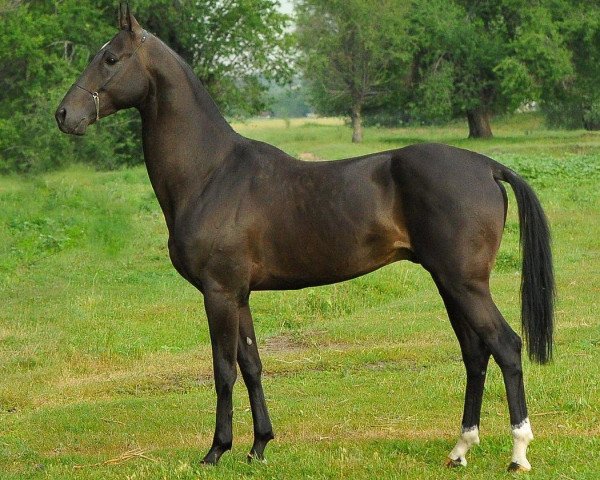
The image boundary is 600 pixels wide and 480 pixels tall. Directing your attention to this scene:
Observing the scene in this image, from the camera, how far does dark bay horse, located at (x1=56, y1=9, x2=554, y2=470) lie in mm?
5473

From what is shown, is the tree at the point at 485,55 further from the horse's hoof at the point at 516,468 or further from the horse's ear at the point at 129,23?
the horse's hoof at the point at 516,468

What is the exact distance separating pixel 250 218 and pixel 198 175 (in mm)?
464

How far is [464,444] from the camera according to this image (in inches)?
226

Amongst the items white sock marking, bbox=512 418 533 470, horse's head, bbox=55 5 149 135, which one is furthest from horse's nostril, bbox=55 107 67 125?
white sock marking, bbox=512 418 533 470

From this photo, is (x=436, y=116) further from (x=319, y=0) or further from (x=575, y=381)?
(x=575, y=381)

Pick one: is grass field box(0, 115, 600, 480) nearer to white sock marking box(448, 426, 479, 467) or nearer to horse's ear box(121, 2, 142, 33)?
white sock marking box(448, 426, 479, 467)

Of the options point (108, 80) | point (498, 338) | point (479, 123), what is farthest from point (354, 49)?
point (498, 338)

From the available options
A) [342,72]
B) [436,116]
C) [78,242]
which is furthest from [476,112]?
[78,242]

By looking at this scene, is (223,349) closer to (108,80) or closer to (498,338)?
(498,338)

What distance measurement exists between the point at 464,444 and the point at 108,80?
306cm

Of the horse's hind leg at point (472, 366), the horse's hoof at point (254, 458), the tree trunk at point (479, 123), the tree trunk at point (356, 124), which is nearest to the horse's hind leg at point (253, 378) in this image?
the horse's hoof at point (254, 458)

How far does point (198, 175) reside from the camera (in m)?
6.01

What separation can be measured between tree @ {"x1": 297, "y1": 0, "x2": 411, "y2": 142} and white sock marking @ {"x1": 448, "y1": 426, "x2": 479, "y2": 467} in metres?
44.6

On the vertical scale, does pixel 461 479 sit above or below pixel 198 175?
below
